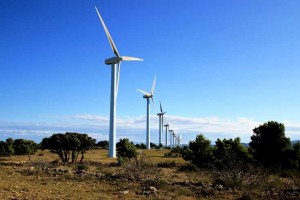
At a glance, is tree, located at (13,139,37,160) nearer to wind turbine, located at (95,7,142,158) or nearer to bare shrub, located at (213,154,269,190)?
wind turbine, located at (95,7,142,158)

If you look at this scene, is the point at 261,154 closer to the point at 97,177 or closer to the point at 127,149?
the point at 97,177

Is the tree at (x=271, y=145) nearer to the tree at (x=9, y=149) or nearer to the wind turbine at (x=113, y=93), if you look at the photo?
the wind turbine at (x=113, y=93)

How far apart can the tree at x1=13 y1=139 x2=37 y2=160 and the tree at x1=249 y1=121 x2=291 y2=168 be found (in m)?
49.5

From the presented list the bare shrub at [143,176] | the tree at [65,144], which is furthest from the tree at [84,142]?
the bare shrub at [143,176]

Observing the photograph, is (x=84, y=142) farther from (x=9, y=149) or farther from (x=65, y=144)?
(x=9, y=149)

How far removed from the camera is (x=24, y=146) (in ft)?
256

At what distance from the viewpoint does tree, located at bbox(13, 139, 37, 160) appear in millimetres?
78062

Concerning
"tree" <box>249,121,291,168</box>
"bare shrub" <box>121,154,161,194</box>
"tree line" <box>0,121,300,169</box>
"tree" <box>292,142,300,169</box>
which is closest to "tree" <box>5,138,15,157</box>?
"tree line" <box>0,121,300,169</box>

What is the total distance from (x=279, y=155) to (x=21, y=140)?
184 feet

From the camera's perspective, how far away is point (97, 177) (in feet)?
86.0

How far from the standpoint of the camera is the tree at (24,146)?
7806 centimetres

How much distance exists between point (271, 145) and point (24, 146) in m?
52.6

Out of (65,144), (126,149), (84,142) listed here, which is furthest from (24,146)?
(126,149)

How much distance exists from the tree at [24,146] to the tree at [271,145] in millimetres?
49496
